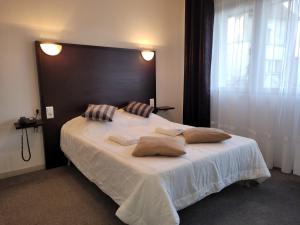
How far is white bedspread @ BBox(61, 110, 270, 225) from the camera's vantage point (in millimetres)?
1566

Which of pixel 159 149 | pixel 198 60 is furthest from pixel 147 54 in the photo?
pixel 159 149

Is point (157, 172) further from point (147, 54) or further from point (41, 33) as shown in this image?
point (147, 54)

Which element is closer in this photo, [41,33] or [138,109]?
[41,33]

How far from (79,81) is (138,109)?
909 mm

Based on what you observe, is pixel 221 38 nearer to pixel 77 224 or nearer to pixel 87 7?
pixel 87 7

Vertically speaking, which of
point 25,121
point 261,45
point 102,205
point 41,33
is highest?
point 41,33

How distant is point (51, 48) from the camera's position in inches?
107

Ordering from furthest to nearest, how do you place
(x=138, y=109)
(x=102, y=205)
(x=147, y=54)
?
(x=147, y=54), (x=138, y=109), (x=102, y=205)

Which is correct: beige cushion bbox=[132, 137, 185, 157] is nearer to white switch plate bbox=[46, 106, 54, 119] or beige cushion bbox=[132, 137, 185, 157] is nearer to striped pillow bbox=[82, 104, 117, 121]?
striped pillow bbox=[82, 104, 117, 121]

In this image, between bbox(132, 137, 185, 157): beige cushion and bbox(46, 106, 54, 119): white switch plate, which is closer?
bbox(132, 137, 185, 157): beige cushion

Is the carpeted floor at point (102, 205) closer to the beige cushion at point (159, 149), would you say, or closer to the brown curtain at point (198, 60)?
the beige cushion at point (159, 149)

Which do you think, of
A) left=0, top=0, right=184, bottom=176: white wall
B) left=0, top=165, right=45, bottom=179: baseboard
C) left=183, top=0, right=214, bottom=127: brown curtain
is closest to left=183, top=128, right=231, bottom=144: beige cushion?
left=183, top=0, right=214, bottom=127: brown curtain

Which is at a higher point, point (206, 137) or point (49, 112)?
point (49, 112)

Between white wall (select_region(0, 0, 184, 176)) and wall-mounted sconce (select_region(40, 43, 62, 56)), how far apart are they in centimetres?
14
